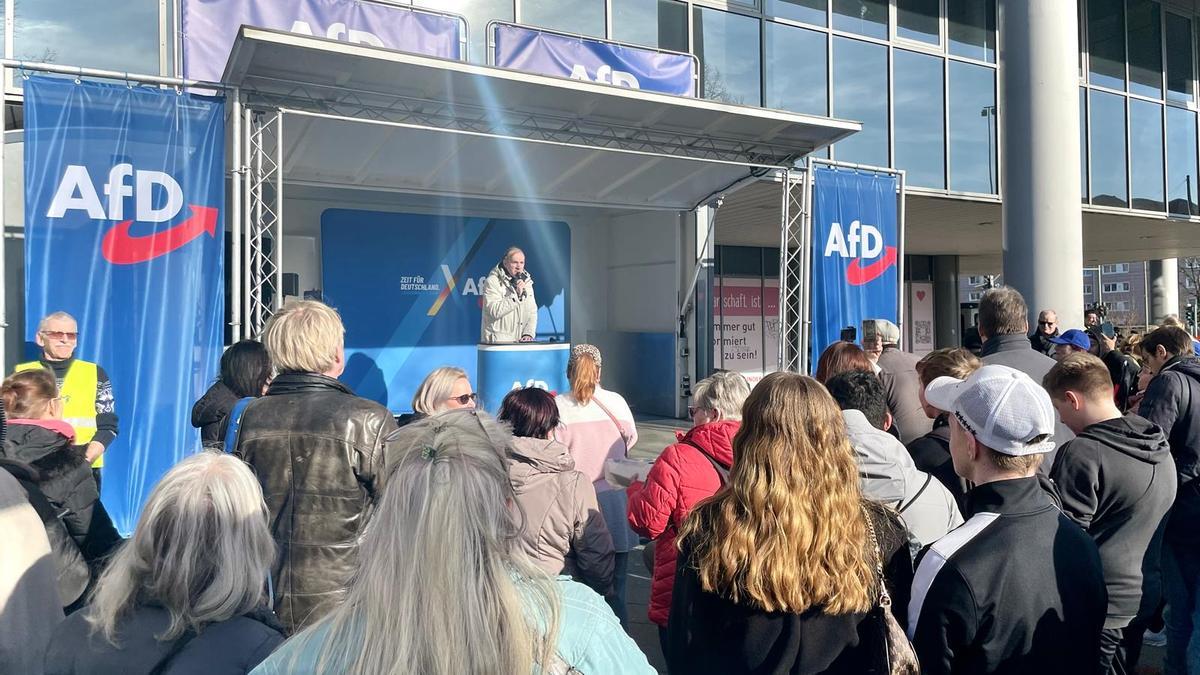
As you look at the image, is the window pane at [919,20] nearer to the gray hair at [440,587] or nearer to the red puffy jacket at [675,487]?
the red puffy jacket at [675,487]

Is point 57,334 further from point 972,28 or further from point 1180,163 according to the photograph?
point 1180,163

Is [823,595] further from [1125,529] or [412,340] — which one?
[412,340]

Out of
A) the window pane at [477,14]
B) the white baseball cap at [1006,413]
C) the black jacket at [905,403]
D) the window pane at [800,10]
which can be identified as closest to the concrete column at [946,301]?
the window pane at [800,10]

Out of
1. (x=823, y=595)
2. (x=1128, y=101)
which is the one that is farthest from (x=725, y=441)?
(x=1128, y=101)

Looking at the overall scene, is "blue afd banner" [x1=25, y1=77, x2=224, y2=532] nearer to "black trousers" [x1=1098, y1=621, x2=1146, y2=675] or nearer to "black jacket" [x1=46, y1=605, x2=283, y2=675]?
"black jacket" [x1=46, y1=605, x2=283, y2=675]

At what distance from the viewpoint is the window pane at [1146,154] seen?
14.8 m

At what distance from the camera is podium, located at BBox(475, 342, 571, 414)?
23.7ft

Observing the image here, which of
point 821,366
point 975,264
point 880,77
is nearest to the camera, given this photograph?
point 821,366

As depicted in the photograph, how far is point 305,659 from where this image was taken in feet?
3.49

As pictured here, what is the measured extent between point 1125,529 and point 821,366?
166 cm

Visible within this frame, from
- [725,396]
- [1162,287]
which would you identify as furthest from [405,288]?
[1162,287]

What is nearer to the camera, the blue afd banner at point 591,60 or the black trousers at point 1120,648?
the black trousers at point 1120,648

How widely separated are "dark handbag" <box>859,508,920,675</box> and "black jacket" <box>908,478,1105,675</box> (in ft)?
0.22

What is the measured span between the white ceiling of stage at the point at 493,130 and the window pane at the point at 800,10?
11.9 feet
